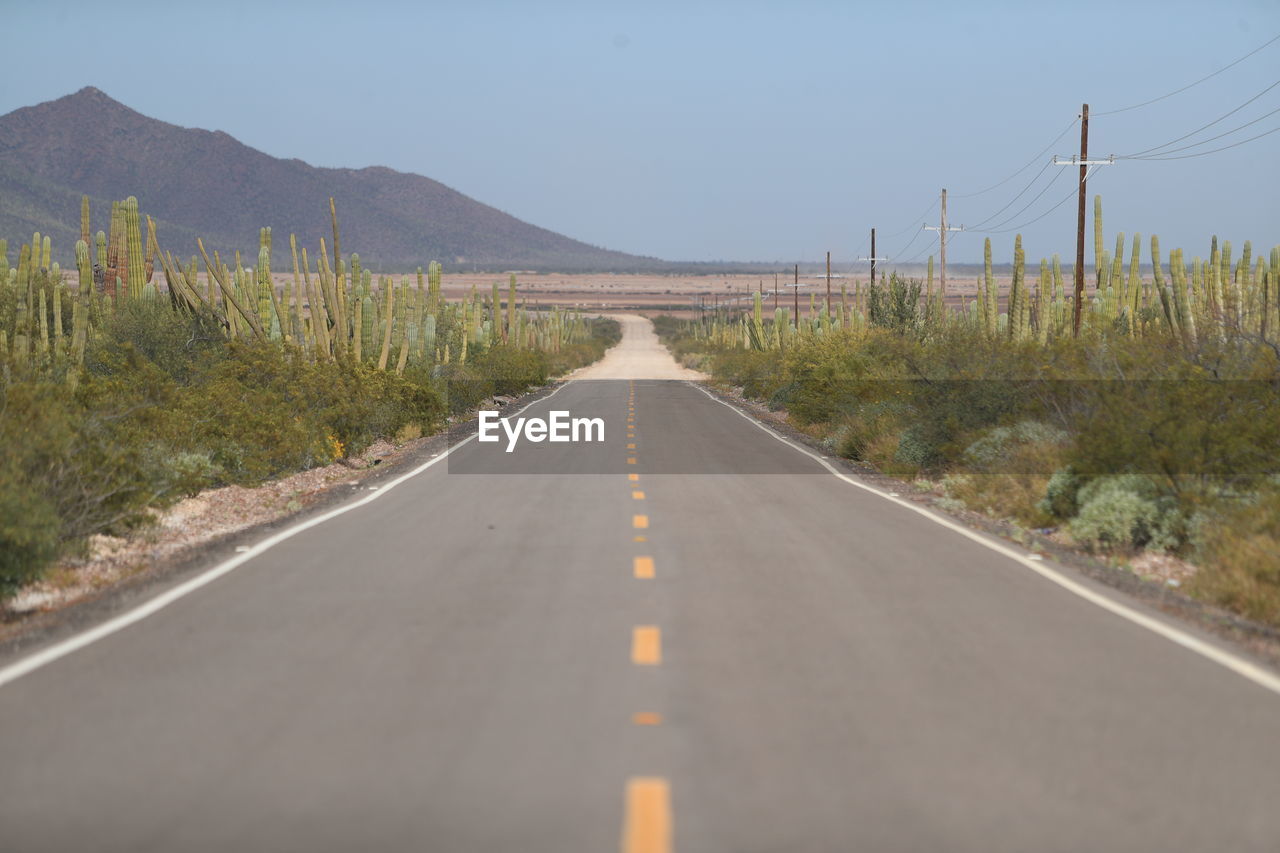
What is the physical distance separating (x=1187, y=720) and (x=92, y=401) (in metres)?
12.4

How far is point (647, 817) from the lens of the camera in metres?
5.60

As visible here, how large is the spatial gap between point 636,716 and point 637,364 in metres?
96.5

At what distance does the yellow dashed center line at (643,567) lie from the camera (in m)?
11.8

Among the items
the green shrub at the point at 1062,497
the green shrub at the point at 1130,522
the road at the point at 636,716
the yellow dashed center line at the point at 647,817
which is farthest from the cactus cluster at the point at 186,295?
the yellow dashed center line at the point at 647,817

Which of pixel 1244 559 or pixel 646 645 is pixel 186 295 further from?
pixel 1244 559

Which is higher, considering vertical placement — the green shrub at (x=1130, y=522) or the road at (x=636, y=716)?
the road at (x=636, y=716)

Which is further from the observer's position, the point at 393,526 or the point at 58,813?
the point at 393,526

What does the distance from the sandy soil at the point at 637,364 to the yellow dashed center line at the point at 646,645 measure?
231 ft

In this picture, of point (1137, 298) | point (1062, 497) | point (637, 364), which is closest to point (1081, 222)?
point (1137, 298)

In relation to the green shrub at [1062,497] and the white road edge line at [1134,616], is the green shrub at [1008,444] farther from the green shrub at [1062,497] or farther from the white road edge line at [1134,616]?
the green shrub at [1062,497]

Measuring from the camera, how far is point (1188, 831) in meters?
5.50

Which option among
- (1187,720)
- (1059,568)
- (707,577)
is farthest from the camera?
(1059,568)

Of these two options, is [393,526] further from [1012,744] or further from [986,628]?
[1012,744]

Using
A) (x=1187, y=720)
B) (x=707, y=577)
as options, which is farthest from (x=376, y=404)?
(x=1187, y=720)
